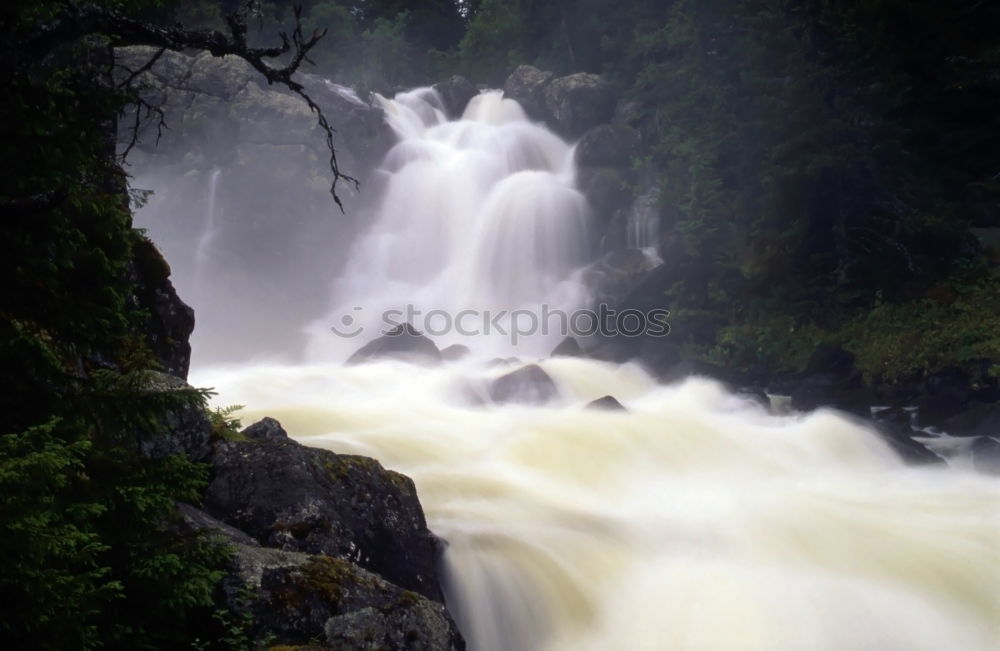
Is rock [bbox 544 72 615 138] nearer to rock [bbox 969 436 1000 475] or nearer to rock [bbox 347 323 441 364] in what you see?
rock [bbox 347 323 441 364]

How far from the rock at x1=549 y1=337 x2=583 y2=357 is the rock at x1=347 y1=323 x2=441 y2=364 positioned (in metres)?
3.69

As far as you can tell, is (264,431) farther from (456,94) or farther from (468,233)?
(456,94)

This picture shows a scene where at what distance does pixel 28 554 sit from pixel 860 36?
2091 cm

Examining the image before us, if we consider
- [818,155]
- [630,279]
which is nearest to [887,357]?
[818,155]

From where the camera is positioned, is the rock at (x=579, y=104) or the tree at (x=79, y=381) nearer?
the tree at (x=79, y=381)

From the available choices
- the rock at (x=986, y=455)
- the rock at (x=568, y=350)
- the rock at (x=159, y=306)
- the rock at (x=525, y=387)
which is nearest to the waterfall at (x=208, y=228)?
the rock at (x=568, y=350)

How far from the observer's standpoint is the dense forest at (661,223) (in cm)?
335

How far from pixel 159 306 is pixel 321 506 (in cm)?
334

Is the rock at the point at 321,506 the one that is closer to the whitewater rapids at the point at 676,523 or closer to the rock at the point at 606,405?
the whitewater rapids at the point at 676,523

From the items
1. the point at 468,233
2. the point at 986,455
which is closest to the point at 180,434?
the point at 986,455

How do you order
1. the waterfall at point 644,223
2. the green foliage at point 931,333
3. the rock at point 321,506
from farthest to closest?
the waterfall at point 644,223 < the green foliage at point 931,333 < the rock at point 321,506

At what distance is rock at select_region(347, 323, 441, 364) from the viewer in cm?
1980

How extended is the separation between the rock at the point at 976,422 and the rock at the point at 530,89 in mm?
23851

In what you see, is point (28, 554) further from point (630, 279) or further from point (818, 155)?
point (630, 279)
